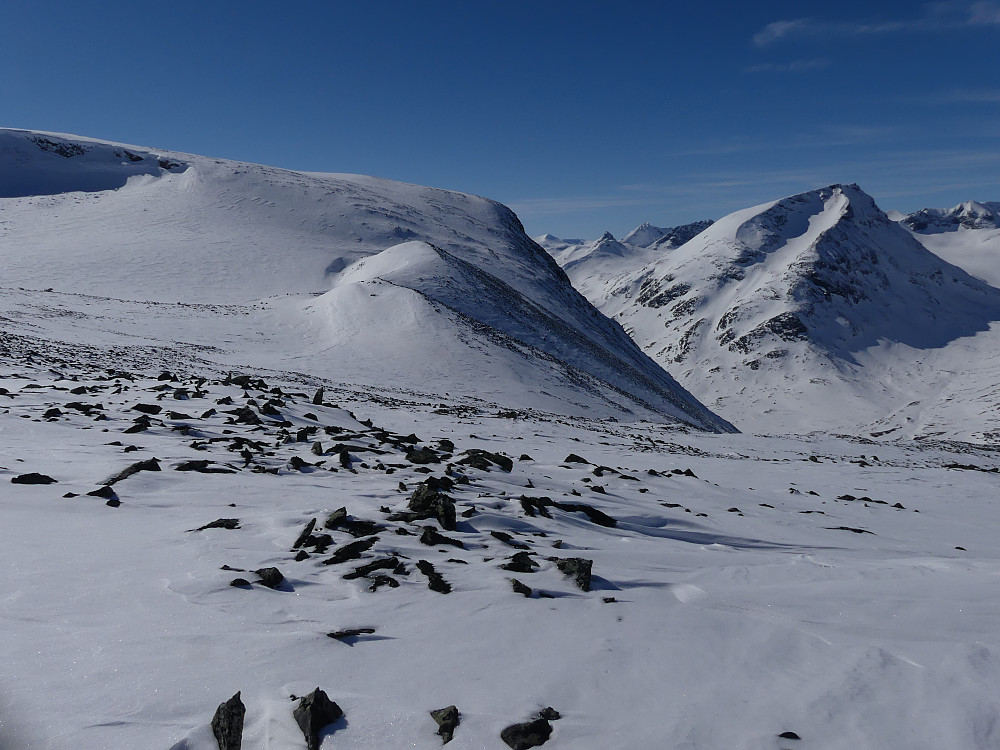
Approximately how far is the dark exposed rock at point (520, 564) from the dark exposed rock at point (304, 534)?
2.21 meters

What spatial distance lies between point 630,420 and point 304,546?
3059cm

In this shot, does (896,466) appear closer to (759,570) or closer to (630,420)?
(630,420)

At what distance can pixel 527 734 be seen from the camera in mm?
3742

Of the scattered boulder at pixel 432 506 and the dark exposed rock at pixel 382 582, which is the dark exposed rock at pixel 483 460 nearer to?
the scattered boulder at pixel 432 506

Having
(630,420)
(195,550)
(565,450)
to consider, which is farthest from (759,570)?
(630,420)

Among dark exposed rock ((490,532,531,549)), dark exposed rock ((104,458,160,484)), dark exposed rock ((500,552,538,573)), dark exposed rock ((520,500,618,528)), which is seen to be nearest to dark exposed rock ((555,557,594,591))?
dark exposed rock ((500,552,538,573))

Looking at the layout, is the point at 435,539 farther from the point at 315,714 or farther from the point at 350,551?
the point at 315,714

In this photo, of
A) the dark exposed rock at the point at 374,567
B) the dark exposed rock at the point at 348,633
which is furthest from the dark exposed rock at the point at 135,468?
the dark exposed rock at the point at 348,633

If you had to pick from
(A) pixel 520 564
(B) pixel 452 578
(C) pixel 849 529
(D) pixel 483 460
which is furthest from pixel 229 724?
(C) pixel 849 529

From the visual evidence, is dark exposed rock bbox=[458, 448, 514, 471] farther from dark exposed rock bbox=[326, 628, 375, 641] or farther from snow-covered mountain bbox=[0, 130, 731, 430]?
snow-covered mountain bbox=[0, 130, 731, 430]

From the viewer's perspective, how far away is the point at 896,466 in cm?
2483

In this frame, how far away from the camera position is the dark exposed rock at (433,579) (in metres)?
5.86

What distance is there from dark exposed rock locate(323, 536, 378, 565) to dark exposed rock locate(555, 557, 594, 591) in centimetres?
211

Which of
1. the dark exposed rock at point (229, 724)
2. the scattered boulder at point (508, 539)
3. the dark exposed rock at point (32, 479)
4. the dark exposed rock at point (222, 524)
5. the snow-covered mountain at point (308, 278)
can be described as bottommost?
the dark exposed rock at point (32, 479)
